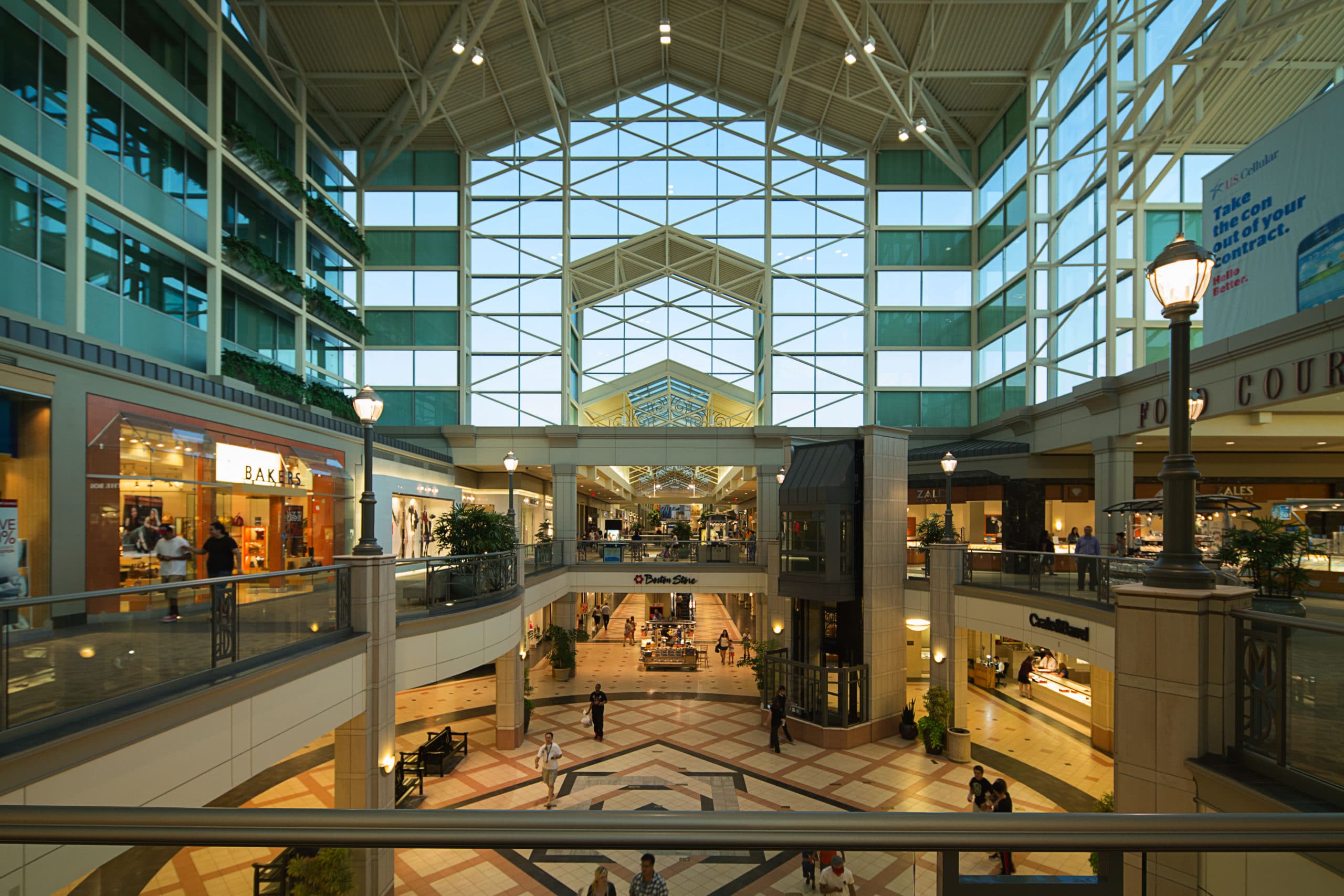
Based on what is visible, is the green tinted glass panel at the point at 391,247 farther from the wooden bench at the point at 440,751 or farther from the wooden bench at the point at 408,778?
the wooden bench at the point at 408,778

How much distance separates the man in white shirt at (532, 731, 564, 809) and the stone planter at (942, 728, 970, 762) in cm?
1014

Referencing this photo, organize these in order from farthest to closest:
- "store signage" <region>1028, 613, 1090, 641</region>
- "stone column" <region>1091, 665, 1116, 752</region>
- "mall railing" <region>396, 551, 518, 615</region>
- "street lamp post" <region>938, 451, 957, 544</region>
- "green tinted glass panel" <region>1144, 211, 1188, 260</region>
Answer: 1. "green tinted glass panel" <region>1144, 211, 1188, 260</region>
2. "stone column" <region>1091, 665, 1116, 752</region>
3. "street lamp post" <region>938, 451, 957, 544</region>
4. "store signage" <region>1028, 613, 1090, 641</region>
5. "mall railing" <region>396, 551, 518, 615</region>

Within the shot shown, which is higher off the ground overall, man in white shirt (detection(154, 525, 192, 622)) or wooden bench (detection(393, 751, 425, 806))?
man in white shirt (detection(154, 525, 192, 622))

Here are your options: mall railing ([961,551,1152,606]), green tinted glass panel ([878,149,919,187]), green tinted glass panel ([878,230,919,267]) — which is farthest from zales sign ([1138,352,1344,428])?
green tinted glass panel ([878,149,919,187])

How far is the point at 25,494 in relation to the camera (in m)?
10.6

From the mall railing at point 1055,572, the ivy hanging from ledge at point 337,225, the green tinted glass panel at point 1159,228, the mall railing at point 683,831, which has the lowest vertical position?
the mall railing at point 1055,572

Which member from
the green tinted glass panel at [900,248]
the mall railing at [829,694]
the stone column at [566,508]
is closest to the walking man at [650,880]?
the mall railing at [829,694]

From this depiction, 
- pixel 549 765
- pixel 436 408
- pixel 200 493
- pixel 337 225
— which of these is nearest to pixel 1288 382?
pixel 549 765

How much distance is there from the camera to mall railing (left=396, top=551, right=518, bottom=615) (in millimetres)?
12344

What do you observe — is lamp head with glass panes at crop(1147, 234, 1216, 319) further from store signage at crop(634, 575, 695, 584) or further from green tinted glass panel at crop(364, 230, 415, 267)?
green tinted glass panel at crop(364, 230, 415, 267)

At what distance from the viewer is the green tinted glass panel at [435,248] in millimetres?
28797

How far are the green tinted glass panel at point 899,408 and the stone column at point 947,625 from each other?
1045 centimetres

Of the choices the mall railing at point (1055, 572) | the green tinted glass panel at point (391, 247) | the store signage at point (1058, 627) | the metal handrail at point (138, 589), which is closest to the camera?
the metal handrail at point (138, 589)

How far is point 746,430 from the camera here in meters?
27.9
